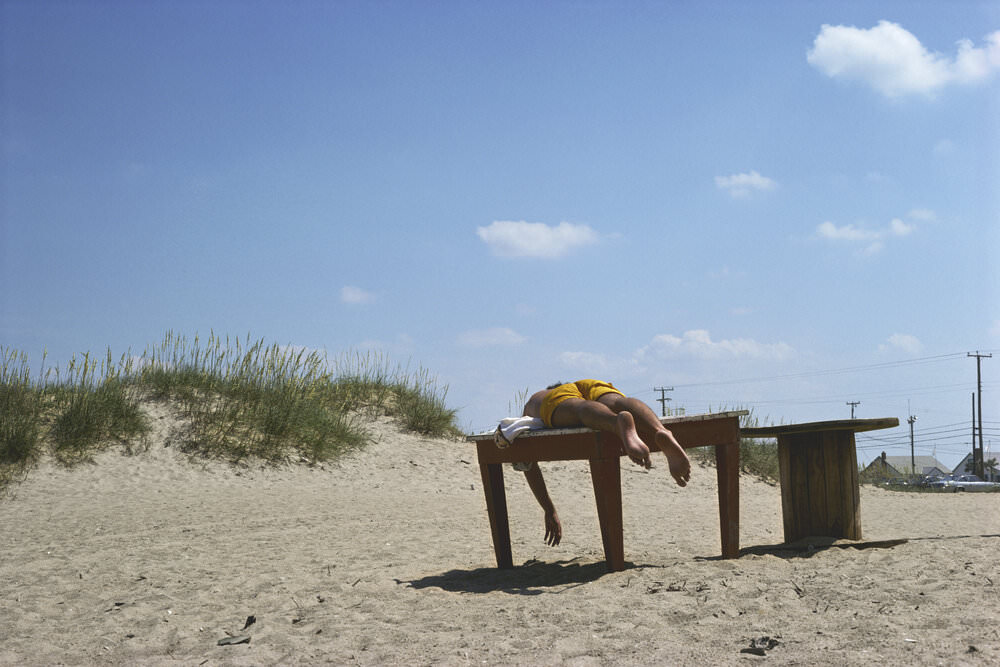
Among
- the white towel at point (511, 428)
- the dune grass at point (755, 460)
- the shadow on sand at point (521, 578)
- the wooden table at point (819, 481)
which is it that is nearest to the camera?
the shadow on sand at point (521, 578)

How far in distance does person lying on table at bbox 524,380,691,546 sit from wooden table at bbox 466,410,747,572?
0.35ft

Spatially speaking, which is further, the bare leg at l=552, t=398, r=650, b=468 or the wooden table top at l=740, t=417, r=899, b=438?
the wooden table top at l=740, t=417, r=899, b=438

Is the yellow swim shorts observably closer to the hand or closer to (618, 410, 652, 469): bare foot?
(618, 410, 652, 469): bare foot

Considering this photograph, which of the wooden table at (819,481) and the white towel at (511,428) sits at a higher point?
the white towel at (511,428)

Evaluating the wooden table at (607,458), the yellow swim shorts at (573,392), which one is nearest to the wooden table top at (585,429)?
the wooden table at (607,458)

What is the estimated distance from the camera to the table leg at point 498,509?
4.82m

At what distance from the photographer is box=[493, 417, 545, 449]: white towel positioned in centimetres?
430

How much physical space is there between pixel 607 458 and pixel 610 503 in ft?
0.77

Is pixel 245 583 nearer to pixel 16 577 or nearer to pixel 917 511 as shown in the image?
pixel 16 577

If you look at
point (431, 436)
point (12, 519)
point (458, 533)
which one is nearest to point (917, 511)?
point (458, 533)

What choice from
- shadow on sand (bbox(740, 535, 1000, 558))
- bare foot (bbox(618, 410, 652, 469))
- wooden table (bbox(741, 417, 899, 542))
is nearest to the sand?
shadow on sand (bbox(740, 535, 1000, 558))

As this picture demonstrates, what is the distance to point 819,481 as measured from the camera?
5.15 metres

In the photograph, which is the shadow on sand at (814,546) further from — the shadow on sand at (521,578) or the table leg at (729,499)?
the shadow on sand at (521,578)

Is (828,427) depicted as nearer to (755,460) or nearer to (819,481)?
(819,481)
